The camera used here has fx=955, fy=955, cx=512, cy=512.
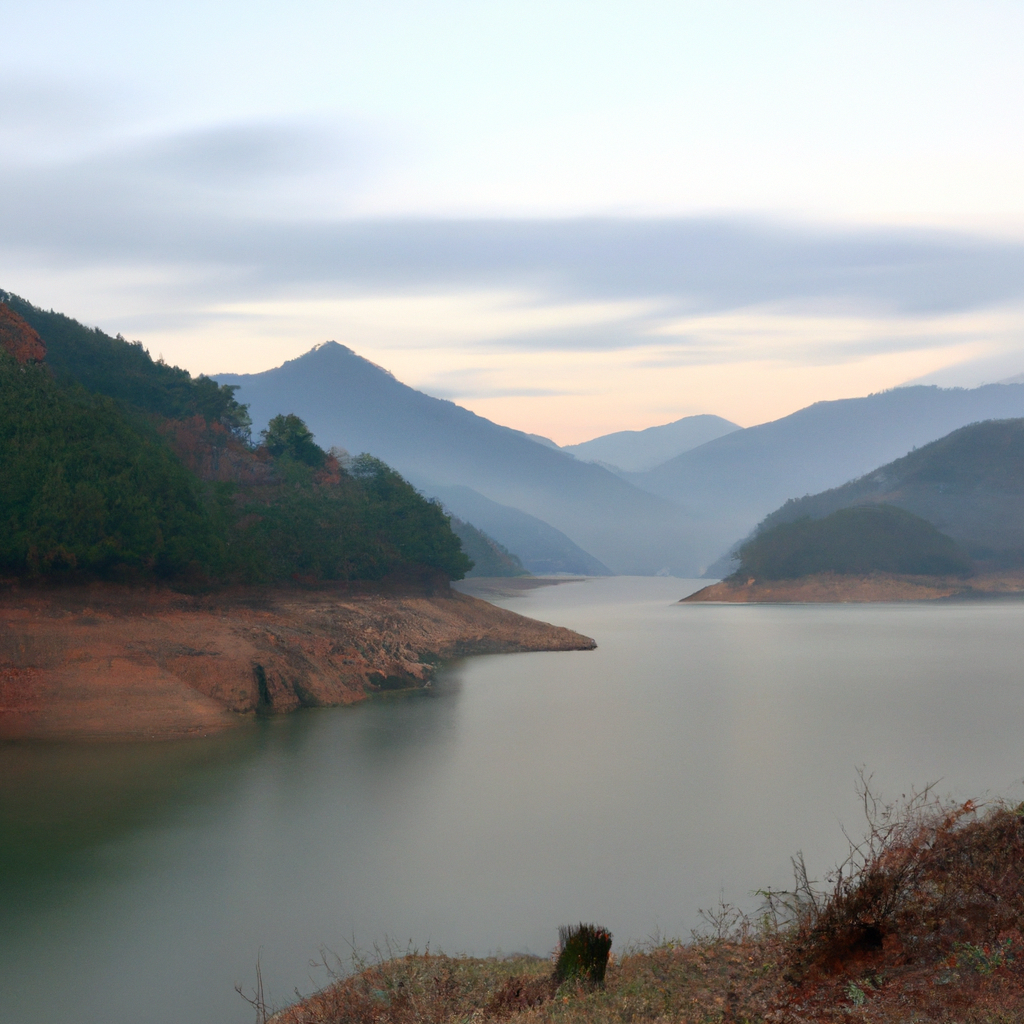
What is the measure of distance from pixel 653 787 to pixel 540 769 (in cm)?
315

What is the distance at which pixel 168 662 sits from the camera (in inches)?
1066

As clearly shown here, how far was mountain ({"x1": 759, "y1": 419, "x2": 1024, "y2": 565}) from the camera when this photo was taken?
113 meters

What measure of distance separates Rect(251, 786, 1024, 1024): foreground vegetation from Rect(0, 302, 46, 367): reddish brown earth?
3289 cm

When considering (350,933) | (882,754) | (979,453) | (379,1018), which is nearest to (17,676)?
(350,933)

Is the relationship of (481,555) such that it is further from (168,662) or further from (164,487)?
(168,662)

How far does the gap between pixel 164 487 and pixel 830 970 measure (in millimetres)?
28324

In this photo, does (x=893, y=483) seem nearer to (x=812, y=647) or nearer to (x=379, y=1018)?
A: (x=812, y=647)

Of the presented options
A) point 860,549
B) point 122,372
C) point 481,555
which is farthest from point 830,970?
point 481,555

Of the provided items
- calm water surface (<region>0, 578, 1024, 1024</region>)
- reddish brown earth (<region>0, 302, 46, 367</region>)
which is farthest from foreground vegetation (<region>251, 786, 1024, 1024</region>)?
reddish brown earth (<region>0, 302, 46, 367</region>)

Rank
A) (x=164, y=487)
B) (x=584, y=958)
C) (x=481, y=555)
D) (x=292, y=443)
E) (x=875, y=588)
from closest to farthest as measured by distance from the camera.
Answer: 1. (x=584, y=958)
2. (x=164, y=487)
3. (x=292, y=443)
4. (x=875, y=588)
5. (x=481, y=555)

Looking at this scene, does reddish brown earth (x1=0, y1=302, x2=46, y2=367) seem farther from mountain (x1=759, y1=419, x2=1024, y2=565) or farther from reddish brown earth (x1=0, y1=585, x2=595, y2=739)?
mountain (x1=759, y1=419, x2=1024, y2=565)

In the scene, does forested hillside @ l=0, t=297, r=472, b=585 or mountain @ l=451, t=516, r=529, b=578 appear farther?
mountain @ l=451, t=516, r=529, b=578

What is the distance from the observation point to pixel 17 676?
984 inches

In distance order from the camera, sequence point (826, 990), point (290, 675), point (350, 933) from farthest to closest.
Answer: point (290, 675) < point (350, 933) < point (826, 990)
